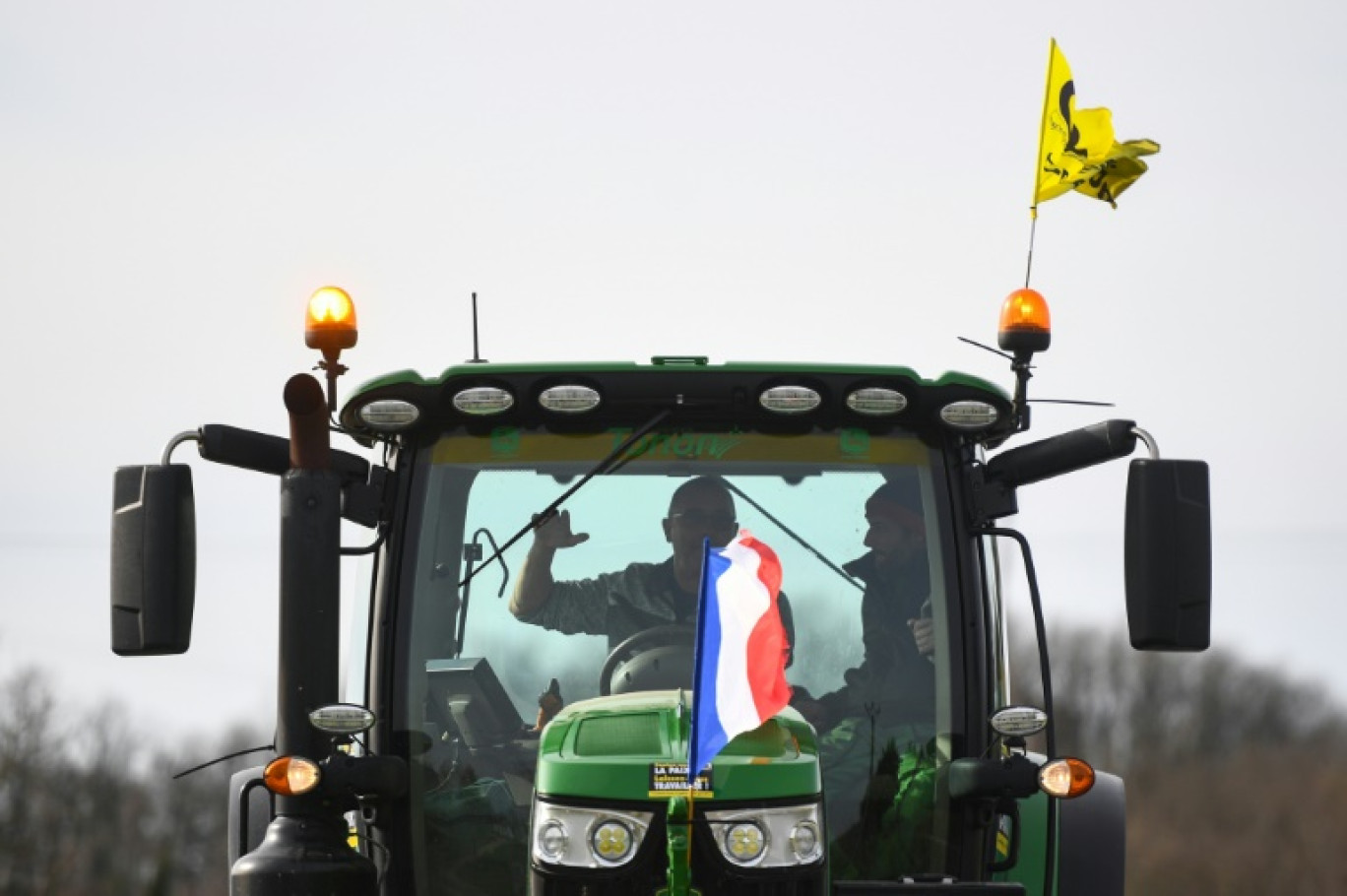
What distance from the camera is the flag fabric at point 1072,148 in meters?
8.51

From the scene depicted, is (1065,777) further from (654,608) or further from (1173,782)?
(1173,782)

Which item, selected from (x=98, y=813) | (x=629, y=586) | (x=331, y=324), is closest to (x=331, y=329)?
(x=331, y=324)

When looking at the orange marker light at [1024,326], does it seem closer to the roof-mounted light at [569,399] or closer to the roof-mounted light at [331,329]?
the roof-mounted light at [569,399]

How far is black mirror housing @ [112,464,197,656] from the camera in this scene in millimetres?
6316

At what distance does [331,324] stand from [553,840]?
5.02 feet

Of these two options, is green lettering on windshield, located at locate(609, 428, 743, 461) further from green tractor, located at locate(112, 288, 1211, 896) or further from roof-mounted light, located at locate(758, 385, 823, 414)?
roof-mounted light, located at locate(758, 385, 823, 414)

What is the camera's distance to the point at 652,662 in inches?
270

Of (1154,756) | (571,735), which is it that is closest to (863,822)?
(571,735)

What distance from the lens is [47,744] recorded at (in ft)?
194

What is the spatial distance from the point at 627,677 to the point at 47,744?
54.3 metres

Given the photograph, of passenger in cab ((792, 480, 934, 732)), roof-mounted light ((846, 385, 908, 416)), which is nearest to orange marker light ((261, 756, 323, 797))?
passenger in cab ((792, 480, 934, 732))

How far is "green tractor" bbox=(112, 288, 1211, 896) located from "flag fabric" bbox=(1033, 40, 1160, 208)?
1399 millimetres

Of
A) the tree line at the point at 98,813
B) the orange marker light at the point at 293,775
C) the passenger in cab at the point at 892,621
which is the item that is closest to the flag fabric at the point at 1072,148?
the passenger in cab at the point at 892,621

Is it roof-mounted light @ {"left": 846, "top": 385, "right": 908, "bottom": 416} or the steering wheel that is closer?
the steering wheel
